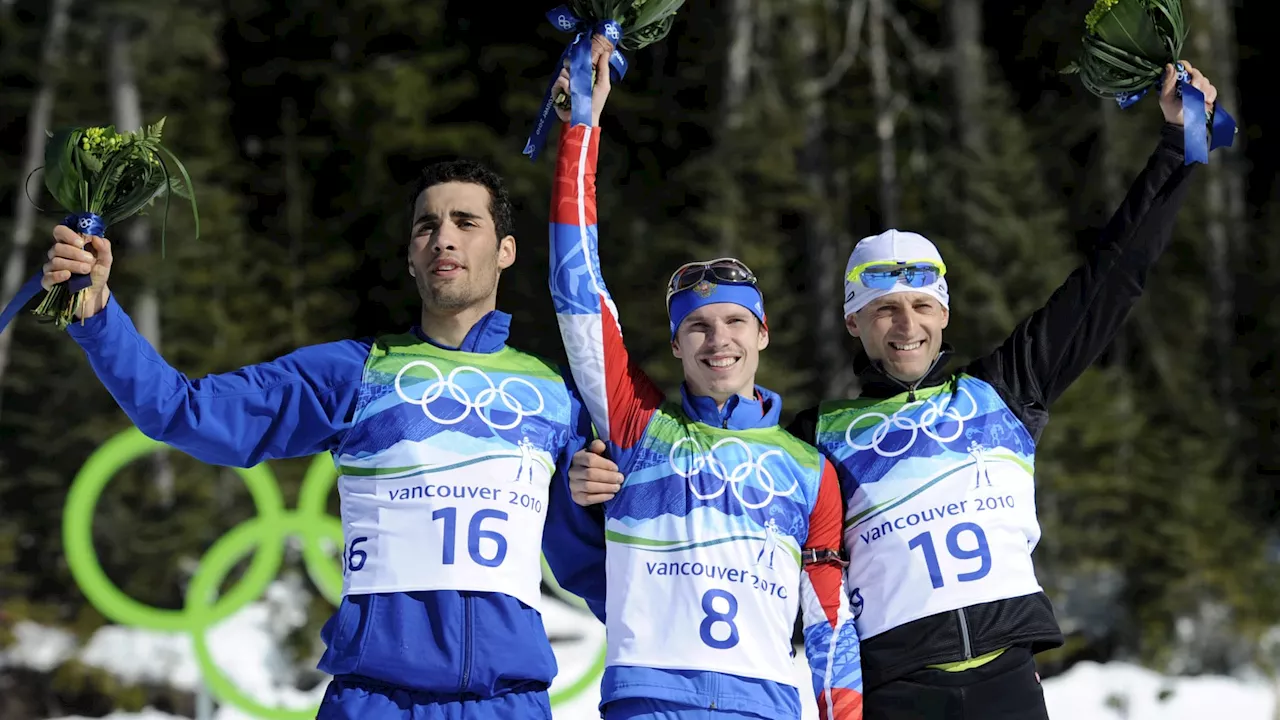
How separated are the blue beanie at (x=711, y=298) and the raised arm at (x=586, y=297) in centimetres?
21

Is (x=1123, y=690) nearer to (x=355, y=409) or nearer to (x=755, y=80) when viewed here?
(x=355, y=409)

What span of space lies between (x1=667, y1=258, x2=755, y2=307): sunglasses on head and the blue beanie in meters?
0.01

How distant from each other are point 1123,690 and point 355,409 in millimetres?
6272

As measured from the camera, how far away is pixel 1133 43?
3.91m

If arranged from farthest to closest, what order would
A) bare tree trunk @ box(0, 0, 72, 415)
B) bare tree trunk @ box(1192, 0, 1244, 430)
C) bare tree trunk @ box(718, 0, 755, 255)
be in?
bare tree trunk @ box(1192, 0, 1244, 430) → bare tree trunk @ box(0, 0, 72, 415) → bare tree trunk @ box(718, 0, 755, 255)

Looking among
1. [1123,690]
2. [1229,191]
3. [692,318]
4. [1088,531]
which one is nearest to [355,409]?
[692,318]

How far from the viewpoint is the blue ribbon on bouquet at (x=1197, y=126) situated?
3754 millimetres

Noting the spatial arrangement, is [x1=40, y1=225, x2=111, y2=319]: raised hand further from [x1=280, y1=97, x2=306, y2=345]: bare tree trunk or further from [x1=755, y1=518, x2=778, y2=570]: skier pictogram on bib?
[x1=280, y1=97, x2=306, y2=345]: bare tree trunk

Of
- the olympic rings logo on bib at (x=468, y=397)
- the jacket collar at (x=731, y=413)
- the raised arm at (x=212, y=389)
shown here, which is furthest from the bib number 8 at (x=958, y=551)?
the raised arm at (x=212, y=389)

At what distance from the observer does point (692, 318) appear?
3.62m

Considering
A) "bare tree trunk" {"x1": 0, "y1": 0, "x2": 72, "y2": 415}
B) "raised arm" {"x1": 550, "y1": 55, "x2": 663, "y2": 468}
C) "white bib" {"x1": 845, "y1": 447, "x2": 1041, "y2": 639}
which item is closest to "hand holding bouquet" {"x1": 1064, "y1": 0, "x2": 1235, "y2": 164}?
"white bib" {"x1": 845, "y1": 447, "x2": 1041, "y2": 639}

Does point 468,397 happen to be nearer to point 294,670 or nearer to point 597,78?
point 597,78

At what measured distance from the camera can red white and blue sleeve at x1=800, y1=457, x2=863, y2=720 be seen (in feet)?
10.9

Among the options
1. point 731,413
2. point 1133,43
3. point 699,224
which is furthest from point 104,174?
point 699,224
